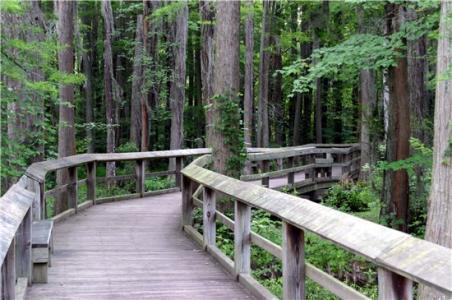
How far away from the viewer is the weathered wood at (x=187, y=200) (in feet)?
30.6

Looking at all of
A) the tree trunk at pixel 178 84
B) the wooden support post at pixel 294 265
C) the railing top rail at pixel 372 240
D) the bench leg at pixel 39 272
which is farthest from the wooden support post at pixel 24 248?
the tree trunk at pixel 178 84

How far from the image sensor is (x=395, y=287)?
2984 millimetres

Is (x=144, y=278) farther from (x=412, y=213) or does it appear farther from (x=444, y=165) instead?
(x=412, y=213)

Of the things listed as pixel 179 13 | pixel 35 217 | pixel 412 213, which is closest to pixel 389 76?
pixel 412 213

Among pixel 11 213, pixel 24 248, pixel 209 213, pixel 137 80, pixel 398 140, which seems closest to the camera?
pixel 11 213

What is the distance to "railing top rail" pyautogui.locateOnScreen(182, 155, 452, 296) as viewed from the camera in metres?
2.55

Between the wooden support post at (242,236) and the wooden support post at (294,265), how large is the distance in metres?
1.34

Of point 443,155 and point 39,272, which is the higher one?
point 443,155

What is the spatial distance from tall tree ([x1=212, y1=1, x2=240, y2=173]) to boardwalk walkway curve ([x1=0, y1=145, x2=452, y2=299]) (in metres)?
0.40

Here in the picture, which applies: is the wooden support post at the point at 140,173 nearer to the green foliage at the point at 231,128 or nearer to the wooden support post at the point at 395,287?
the green foliage at the point at 231,128

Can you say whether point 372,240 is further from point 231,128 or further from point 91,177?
point 91,177

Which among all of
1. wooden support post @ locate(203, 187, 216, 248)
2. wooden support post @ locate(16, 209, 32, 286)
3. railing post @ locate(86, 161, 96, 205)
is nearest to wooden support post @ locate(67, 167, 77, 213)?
railing post @ locate(86, 161, 96, 205)

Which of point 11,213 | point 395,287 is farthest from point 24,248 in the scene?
point 395,287

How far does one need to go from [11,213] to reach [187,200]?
5.13 metres
